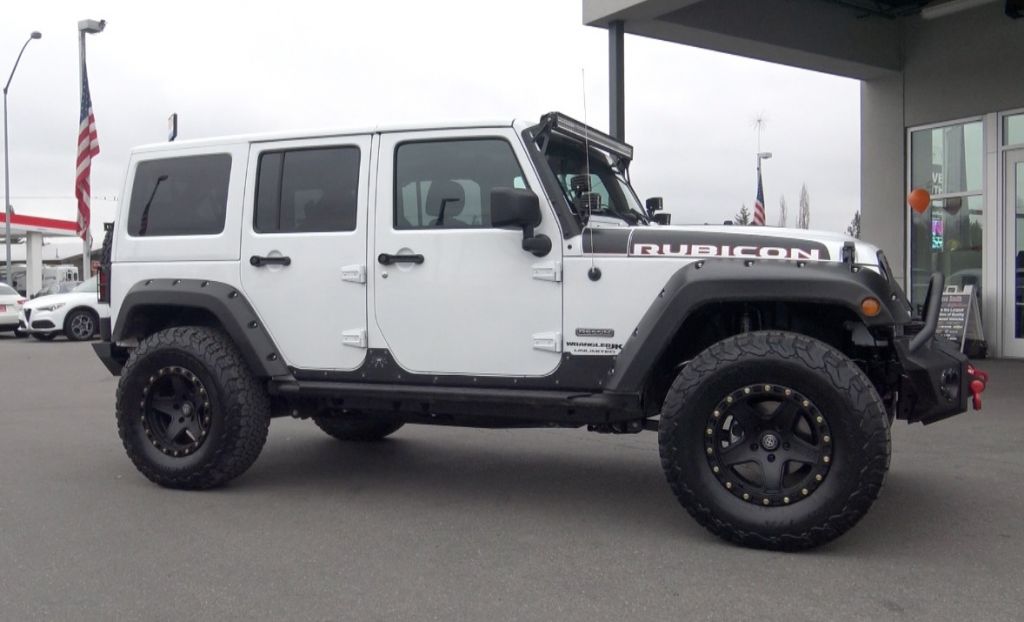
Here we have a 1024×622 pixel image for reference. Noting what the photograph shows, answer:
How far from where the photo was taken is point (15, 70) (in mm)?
27047

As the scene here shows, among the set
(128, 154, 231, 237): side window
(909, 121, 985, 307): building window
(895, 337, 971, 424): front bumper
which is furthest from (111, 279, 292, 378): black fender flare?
(909, 121, 985, 307): building window

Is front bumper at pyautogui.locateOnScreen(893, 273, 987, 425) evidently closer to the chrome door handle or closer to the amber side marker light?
the amber side marker light

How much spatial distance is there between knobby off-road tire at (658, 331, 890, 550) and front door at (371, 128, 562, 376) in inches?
32.9

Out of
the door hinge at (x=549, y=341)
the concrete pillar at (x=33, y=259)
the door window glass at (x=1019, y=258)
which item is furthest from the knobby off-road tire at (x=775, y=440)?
the concrete pillar at (x=33, y=259)

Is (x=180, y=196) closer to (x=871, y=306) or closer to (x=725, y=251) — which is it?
(x=725, y=251)

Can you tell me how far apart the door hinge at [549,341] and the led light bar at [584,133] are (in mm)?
1145

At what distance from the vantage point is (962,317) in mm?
12211

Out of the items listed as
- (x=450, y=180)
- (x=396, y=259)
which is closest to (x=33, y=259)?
(x=396, y=259)

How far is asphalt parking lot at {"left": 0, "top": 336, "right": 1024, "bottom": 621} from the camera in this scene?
12.4 ft

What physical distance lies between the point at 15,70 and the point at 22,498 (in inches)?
1003

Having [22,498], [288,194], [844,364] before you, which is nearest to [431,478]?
[288,194]

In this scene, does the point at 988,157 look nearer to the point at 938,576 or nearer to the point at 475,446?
the point at 475,446

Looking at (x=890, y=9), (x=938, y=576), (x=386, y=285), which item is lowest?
(x=938, y=576)

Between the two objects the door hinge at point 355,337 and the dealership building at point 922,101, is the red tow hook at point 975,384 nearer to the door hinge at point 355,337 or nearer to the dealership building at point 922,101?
the door hinge at point 355,337
